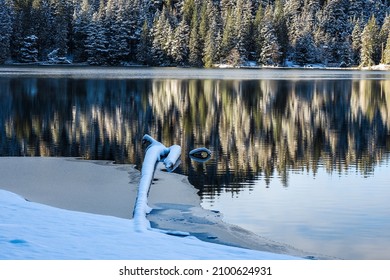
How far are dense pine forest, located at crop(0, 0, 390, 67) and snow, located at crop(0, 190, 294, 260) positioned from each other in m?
86.4

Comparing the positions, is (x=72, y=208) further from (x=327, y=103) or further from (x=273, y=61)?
(x=273, y=61)

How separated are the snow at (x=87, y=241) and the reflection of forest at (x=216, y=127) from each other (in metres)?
4.47

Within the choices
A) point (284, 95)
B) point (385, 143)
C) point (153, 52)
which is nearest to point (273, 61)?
point (153, 52)

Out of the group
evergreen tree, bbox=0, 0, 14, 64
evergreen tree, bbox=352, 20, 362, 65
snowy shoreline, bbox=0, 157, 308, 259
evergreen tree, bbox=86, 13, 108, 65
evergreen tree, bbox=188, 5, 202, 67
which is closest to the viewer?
snowy shoreline, bbox=0, 157, 308, 259

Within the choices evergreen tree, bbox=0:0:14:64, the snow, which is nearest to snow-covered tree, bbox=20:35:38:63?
evergreen tree, bbox=0:0:14:64

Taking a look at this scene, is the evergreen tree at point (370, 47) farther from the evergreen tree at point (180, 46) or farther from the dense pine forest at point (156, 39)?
the evergreen tree at point (180, 46)

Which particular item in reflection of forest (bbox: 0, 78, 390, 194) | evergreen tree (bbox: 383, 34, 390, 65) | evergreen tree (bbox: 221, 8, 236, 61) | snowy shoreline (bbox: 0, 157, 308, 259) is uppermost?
snowy shoreline (bbox: 0, 157, 308, 259)

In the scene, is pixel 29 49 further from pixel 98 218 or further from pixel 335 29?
pixel 98 218

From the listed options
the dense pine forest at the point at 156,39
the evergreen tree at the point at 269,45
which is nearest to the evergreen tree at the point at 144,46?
the dense pine forest at the point at 156,39

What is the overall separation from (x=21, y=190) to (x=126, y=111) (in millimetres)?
16443

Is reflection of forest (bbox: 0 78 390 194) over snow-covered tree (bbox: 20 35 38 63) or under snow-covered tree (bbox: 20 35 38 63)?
over

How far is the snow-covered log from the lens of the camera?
28.8 ft

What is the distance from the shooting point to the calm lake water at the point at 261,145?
9.52 m

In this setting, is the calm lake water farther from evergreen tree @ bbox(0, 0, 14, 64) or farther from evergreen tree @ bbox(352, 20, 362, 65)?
evergreen tree @ bbox(352, 20, 362, 65)
